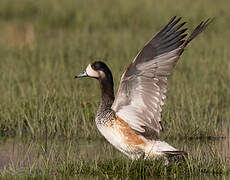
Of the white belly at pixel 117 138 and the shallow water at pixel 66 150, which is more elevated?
the white belly at pixel 117 138

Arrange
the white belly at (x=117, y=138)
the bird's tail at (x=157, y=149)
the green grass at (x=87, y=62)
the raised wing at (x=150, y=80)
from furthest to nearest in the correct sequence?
the green grass at (x=87, y=62) → the white belly at (x=117, y=138) → the bird's tail at (x=157, y=149) → the raised wing at (x=150, y=80)

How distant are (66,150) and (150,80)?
1475 millimetres

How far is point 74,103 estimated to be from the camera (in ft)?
26.2

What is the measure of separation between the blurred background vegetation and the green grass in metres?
0.01

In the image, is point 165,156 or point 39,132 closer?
point 165,156

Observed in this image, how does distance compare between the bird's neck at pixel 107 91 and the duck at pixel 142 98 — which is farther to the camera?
the bird's neck at pixel 107 91

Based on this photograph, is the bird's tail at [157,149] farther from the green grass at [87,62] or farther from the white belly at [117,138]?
the green grass at [87,62]

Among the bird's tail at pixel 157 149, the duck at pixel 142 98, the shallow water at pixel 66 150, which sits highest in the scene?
the duck at pixel 142 98

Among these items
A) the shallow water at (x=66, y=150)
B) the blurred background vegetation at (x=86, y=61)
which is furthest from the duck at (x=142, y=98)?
the blurred background vegetation at (x=86, y=61)

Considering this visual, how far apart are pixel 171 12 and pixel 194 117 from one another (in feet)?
21.6

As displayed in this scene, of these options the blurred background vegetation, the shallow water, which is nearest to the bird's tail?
the shallow water

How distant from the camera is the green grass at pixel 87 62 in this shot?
7.64 metres

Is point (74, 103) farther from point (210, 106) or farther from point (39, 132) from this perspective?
point (210, 106)

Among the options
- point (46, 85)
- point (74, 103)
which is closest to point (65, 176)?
point (74, 103)
